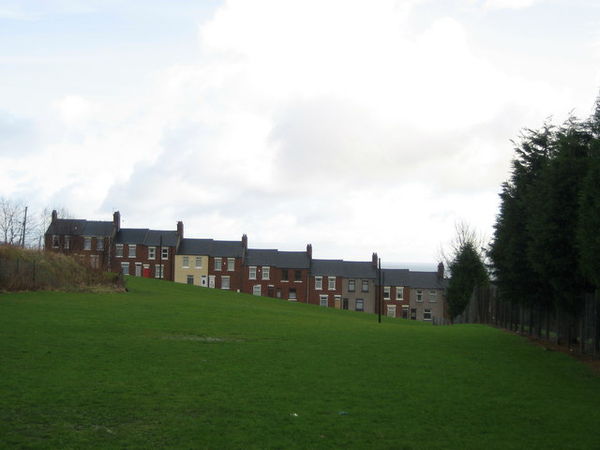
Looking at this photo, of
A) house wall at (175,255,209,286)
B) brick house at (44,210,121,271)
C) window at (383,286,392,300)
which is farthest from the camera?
house wall at (175,255,209,286)

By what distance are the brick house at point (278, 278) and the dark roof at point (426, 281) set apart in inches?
617

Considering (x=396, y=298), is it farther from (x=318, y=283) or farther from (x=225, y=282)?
(x=225, y=282)

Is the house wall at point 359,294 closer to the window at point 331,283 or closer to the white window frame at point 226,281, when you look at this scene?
the window at point 331,283

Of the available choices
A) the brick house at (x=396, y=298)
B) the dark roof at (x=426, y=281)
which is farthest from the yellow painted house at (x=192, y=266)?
the dark roof at (x=426, y=281)

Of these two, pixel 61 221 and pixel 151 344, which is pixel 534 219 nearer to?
pixel 151 344

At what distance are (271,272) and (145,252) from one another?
19008 mm

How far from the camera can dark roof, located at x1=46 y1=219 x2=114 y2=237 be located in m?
95.9

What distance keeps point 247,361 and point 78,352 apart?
3983mm

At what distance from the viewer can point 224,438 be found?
29.7 ft

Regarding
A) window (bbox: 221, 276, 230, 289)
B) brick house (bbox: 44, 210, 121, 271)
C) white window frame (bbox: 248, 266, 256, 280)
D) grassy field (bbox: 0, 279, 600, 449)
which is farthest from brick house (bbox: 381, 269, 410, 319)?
grassy field (bbox: 0, 279, 600, 449)

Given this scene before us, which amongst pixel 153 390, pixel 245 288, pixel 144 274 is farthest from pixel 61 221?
pixel 153 390

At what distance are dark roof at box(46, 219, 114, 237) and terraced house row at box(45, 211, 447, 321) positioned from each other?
15 centimetres

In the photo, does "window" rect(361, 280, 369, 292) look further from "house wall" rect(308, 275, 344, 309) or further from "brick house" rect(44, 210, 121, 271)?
"brick house" rect(44, 210, 121, 271)

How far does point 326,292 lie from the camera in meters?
102
